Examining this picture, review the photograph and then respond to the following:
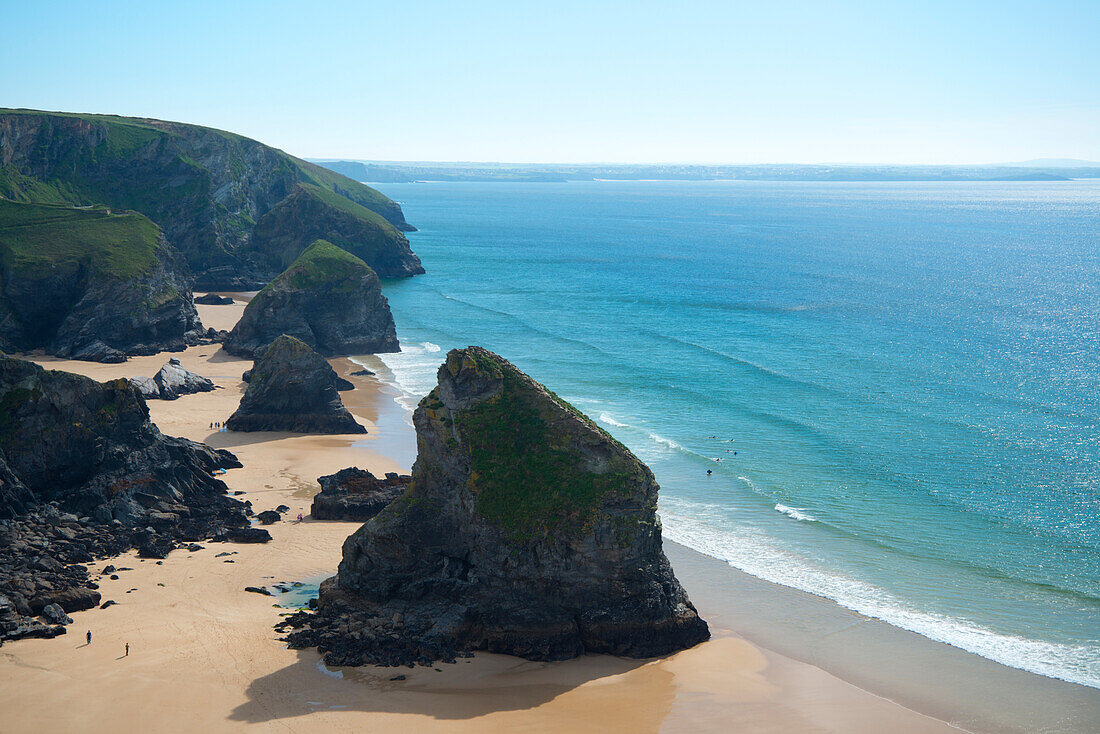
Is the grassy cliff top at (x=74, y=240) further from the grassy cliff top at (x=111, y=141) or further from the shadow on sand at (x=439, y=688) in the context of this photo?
the shadow on sand at (x=439, y=688)

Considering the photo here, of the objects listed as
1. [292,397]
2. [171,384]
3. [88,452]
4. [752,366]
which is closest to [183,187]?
[171,384]

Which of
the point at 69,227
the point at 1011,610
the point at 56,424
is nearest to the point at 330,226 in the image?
the point at 69,227

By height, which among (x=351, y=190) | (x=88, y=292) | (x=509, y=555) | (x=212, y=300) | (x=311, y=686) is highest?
(x=351, y=190)

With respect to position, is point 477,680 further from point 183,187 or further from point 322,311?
point 183,187

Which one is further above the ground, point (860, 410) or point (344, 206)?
point (344, 206)

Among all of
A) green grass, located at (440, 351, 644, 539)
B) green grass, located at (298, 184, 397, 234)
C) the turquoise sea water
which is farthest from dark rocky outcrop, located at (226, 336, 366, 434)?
green grass, located at (298, 184, 397, 234)

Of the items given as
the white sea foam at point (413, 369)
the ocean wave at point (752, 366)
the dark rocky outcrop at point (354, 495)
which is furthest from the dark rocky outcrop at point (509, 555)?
the ocean wave at point (752, 366)
